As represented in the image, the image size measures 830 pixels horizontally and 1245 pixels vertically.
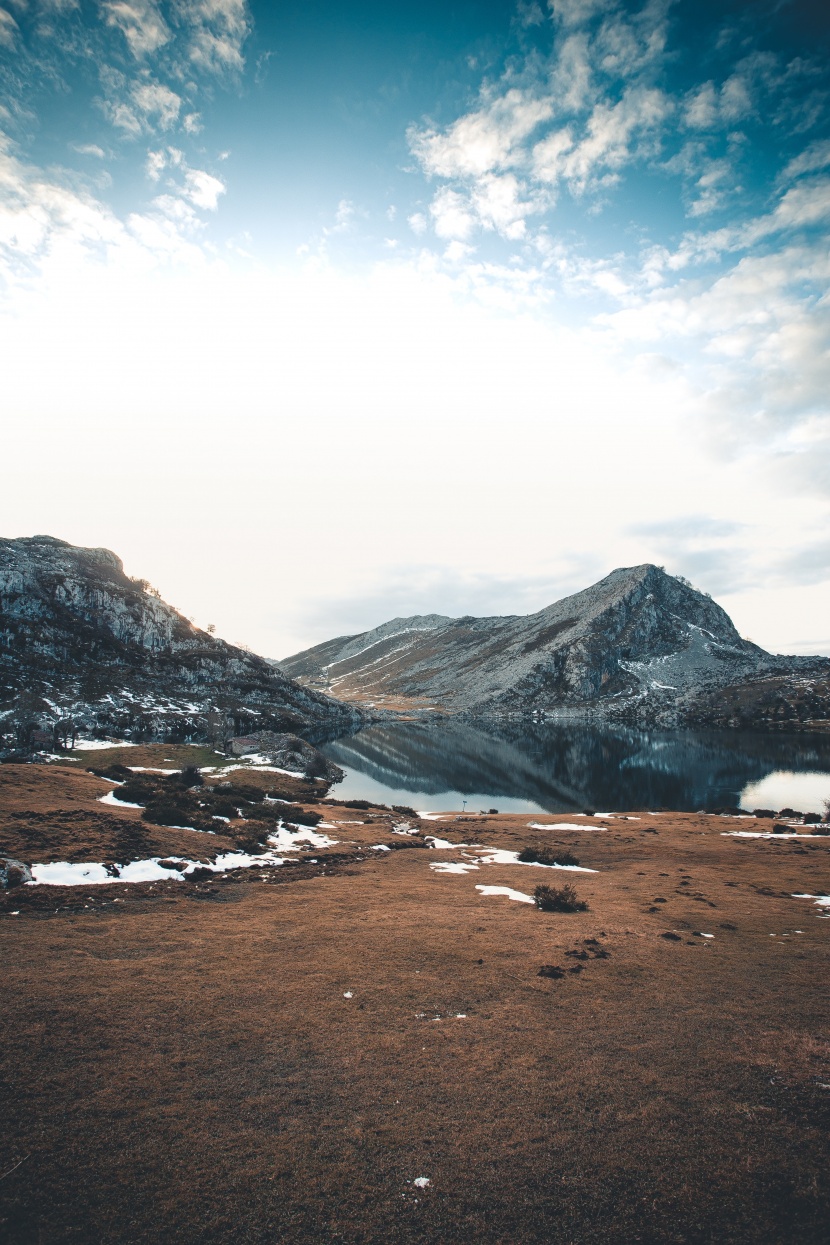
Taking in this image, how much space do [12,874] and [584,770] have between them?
9804 centimetres

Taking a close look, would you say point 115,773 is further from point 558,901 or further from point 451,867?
point 558,901

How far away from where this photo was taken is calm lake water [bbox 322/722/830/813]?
253ft

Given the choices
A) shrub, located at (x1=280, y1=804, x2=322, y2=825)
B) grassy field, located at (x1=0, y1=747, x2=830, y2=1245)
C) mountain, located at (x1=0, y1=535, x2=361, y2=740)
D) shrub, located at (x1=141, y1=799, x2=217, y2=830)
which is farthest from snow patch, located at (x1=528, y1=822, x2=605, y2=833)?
mountain, located at (x1=0, y1=535, x2=361, y2=740)

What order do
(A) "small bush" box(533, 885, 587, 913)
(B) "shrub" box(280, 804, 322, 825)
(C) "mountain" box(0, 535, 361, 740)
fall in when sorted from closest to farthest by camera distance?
1. (A) "small bush" box(533, 885, 587, 913)
2. (B) "shrub" box(280, 804, 322, 825)
3. (C) "mountain" box(0, 535, 361, 740)

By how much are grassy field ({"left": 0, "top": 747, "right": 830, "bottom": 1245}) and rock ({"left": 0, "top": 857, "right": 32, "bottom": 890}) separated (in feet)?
2.79

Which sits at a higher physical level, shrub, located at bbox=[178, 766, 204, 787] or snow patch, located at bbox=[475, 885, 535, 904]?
shrub, located at bbox=[178, 766, 204, 787]

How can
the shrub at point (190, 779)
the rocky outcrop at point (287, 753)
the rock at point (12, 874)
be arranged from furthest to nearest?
1. the rocky outcrop at point (287, 753)
2. the shrub at point (190, 779)
3. the rock at point (12, 874)

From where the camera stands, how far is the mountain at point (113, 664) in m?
90.6

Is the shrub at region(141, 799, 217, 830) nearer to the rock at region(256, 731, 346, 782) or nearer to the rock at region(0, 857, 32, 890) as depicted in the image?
the rock at region(0, 857, 32, 890)

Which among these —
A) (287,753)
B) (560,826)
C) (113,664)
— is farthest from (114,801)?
(113,664)

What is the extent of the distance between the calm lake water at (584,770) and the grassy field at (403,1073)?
175 feet

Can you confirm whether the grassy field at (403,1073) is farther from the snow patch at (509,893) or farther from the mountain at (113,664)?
the mountain at (113,664)

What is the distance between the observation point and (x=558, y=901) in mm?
25453

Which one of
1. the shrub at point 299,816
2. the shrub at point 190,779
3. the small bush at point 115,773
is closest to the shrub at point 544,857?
the shrub at point 299,816
